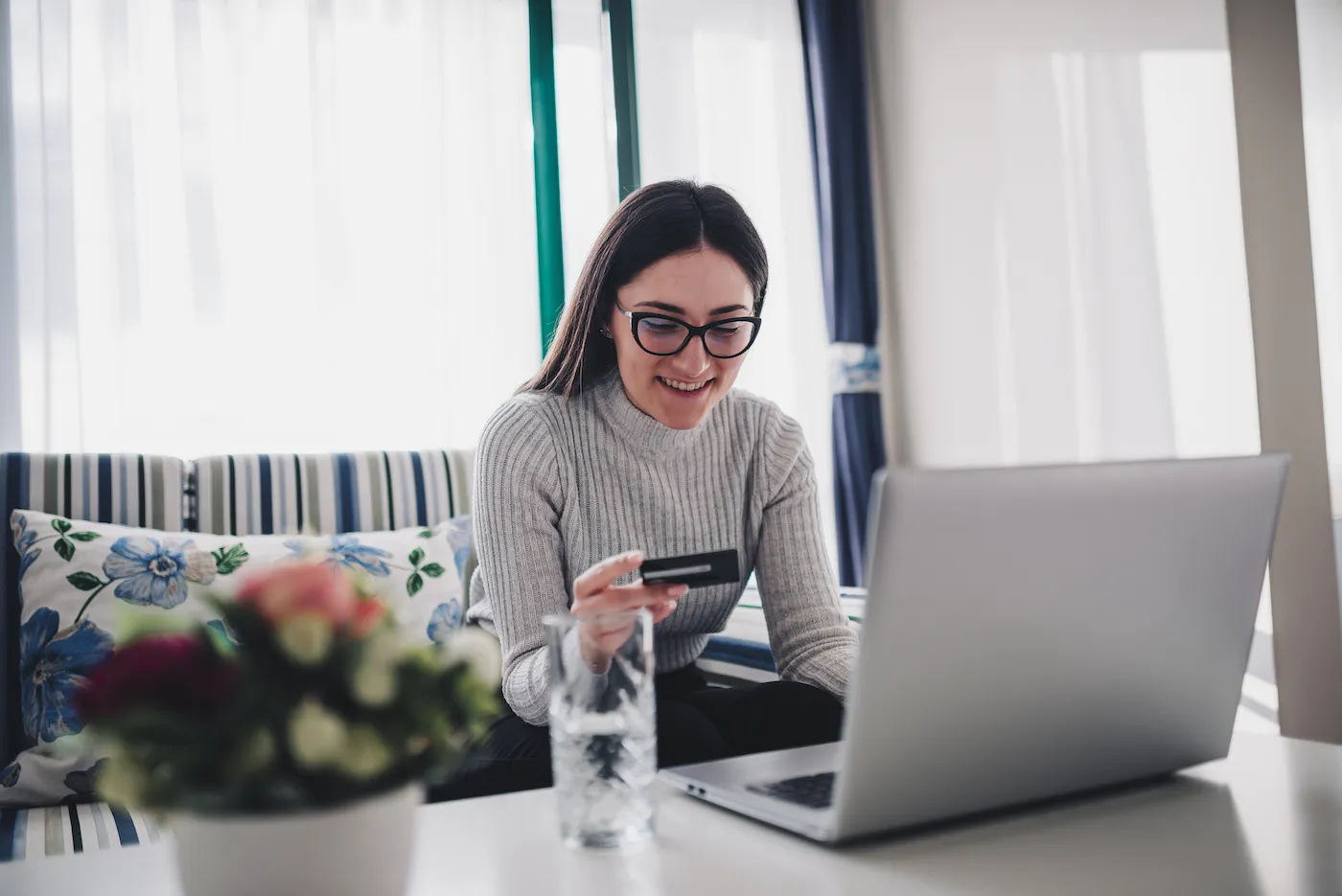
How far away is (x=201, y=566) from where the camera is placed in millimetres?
1674

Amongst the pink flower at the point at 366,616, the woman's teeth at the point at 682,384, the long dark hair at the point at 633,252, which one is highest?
the long dark hair at the point at 633,252

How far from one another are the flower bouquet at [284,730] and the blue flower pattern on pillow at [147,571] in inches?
48.8

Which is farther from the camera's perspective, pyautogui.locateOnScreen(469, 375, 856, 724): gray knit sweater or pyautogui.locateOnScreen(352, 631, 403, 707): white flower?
pyautogui.locateOnScreen(469, 375, 856, 724): gray knit sweater

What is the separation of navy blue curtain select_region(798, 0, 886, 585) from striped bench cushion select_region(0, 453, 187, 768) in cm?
174

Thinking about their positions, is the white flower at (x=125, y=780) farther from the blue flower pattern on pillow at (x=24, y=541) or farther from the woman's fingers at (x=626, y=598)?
the blue flower pattern on pillow at (x=24, y=541)

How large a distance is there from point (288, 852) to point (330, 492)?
151cm

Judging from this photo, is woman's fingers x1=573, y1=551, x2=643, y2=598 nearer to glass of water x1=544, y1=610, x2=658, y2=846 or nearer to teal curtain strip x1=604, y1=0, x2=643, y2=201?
glass of water x1=544, y1=610, x2=658, y2=846

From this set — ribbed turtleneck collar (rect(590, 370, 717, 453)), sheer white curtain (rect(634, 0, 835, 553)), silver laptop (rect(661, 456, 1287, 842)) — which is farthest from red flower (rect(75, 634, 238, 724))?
sheer white curtain (rect(634, 0, 835, 553))

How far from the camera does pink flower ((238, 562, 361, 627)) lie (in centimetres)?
50

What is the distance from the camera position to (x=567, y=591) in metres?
1.46

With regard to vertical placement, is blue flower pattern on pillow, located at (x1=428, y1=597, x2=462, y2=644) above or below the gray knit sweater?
below

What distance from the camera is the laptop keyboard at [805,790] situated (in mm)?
726

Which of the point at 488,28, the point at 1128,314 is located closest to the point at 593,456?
the point at 1128,314

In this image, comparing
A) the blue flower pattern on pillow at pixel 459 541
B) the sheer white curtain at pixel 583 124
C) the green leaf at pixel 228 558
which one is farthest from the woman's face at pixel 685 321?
the sheer white curtain at pixel 583 124
